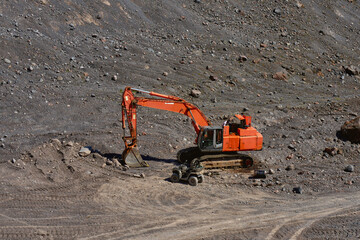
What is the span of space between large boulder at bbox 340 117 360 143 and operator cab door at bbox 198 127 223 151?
668 cm

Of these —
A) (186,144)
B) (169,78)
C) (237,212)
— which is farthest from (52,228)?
(169,78)

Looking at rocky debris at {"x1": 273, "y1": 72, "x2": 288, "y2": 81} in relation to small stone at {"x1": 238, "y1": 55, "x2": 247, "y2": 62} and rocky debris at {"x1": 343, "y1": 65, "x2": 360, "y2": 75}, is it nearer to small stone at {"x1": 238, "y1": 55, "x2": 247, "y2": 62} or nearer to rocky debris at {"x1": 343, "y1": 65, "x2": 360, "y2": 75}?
small stone at {"x1": 238, "y1": 55, "x2": 247, "y2": 62}

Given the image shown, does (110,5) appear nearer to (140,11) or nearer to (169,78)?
(140,11)

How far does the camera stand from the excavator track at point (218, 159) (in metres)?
18.4

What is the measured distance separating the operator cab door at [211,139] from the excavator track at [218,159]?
386mm

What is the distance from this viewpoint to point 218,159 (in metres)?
18.6

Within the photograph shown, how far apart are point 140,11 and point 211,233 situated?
19.9m

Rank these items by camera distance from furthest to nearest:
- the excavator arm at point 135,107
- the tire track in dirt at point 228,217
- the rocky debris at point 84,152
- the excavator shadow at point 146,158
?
the excavator shadow at point 146,158, the rocky debris at point 84,152, the excavator arm at point 135,107, the tire track in dirt at point 228,217

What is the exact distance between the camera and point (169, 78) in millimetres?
25594

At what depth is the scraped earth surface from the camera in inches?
560

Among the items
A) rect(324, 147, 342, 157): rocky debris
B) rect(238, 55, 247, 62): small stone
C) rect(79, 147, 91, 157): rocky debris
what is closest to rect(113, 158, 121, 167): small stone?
rect(79, 147, 91, 157): rocky debris

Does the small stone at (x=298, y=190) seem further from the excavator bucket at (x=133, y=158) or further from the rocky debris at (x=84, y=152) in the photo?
the rocky debris at (x=84, y=152)

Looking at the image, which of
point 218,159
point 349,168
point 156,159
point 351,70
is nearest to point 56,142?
point 156,159

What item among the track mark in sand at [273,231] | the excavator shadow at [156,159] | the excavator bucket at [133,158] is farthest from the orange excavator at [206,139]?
the track mark in sand at [273,231]
